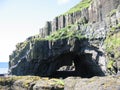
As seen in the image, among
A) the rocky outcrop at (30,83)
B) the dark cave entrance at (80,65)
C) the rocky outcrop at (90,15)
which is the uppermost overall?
the rocky outcrop at (90,15)

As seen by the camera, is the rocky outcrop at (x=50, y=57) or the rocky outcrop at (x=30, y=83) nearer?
the rocky outcrop at (x=30, y=83)

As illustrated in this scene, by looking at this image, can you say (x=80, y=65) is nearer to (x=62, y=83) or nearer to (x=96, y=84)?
(x=62, y=83)

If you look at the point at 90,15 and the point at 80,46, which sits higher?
the point at 90,15

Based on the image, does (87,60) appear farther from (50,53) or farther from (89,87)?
(89,87)

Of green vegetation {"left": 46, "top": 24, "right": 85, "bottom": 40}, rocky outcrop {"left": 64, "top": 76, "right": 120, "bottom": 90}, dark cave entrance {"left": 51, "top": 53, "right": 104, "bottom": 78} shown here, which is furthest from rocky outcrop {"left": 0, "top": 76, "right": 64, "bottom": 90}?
green vegetation {"left": 46, "top": 24, "right": 85, "bottom": 40}

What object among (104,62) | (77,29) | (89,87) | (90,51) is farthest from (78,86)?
(77,29)

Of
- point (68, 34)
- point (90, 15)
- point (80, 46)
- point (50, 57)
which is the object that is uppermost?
point (90, 15)

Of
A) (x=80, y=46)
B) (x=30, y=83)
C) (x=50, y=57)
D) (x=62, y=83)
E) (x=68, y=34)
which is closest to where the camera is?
(x=62, y=83)

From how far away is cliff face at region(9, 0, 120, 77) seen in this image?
344 feet

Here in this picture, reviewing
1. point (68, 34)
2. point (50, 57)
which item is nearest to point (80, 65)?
point (50, 57)

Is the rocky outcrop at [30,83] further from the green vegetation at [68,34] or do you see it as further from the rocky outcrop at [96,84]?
the green vegetation at [68,34]

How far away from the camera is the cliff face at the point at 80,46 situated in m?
105

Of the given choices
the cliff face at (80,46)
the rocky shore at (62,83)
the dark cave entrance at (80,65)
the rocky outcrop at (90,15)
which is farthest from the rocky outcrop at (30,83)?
the dark cave entrance at (80,65)

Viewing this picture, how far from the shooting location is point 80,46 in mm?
119375
